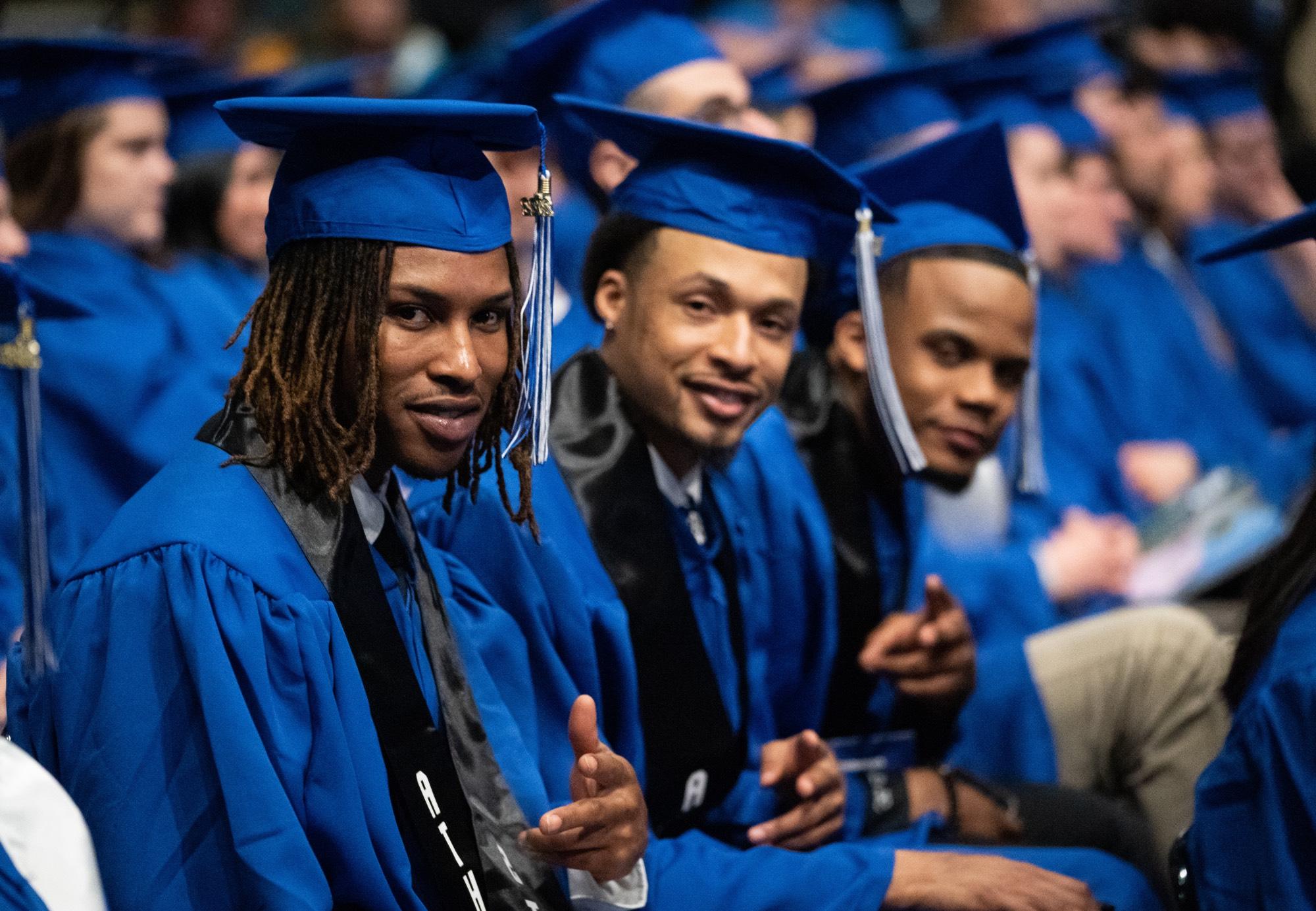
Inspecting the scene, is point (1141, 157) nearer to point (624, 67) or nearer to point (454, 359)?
point (624, 67)

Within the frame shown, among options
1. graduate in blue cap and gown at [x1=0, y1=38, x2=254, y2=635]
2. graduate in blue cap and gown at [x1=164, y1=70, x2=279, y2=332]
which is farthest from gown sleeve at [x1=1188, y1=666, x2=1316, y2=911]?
graduate in blue cap and gown at [x1=164, y1=70, x2=279, y2=332]

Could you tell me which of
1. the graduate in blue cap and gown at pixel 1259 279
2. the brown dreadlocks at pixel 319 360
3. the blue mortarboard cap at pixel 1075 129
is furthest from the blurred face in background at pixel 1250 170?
the brown dreadlocks at pixel 319 360

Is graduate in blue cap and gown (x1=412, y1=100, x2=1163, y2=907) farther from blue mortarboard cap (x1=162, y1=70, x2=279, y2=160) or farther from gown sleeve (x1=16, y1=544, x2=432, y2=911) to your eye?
blue mortarboard cap (x1=162, y1=70, x2=279, y2=160)

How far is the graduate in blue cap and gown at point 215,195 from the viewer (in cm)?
403

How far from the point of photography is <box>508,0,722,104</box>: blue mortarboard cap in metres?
3.36

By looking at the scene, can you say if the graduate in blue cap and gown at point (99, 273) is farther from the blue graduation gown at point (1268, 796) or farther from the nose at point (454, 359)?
the blue graduation gown at point (1268, 796)

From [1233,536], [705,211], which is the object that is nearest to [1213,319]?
[1233,536]

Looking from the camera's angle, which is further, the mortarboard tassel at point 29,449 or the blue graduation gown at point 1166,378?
the blue graduation gown at point 1166,378

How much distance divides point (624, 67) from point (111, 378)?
50.7 inches

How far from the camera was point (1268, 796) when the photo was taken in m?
1.90

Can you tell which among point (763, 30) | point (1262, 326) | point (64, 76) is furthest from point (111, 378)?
point (1262, 326)

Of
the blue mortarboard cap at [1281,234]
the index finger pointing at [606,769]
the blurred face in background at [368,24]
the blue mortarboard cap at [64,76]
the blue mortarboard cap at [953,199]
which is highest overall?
the blurred face in background at [368,24]

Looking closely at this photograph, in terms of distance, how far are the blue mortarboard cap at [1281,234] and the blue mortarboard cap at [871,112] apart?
162 cm

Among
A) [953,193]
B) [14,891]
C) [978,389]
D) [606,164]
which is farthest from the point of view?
[606,164]
